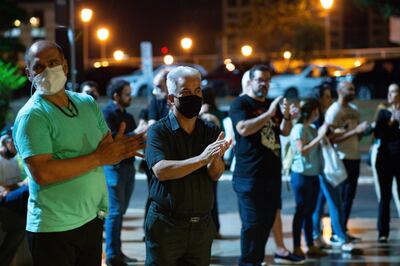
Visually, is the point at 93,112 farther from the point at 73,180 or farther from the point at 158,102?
the point at 158,102

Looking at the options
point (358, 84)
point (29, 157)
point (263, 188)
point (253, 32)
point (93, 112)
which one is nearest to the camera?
point (29, 157)

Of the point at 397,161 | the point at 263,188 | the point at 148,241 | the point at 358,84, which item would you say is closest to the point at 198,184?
the point at 148,241

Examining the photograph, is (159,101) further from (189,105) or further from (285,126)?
(189,105)

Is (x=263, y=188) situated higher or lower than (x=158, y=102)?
lower

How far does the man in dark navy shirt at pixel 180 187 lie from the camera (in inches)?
196

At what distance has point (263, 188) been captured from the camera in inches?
292

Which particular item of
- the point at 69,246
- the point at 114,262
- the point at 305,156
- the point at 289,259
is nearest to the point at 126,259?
the point at 114,262

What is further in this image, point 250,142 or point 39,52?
point 250,142

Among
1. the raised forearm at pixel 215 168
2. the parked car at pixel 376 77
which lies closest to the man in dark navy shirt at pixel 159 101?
the raised forearm at pixel 215 168

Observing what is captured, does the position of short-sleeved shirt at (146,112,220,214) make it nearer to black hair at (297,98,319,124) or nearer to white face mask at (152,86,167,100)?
white face mask at (152,86,167,100)

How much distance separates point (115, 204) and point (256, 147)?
66.2 inches

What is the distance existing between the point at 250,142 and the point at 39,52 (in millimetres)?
3518

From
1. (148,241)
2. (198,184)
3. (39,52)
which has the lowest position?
(148,241)

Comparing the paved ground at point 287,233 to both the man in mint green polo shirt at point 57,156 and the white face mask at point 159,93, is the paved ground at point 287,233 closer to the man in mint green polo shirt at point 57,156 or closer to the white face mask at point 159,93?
the white face mask at point 159,93
